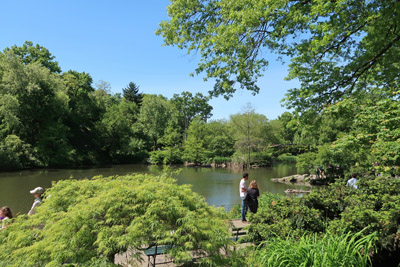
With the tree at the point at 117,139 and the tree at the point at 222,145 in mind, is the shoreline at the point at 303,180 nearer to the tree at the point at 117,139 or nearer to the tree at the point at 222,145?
the tree at the point at 222,145

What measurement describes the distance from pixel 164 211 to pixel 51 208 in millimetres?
1433

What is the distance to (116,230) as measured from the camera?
2.46 metres

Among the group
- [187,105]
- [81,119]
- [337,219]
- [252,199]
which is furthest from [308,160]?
[187,105]

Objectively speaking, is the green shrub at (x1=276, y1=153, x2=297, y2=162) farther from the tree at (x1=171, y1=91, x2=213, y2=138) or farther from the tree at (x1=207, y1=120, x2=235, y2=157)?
the tree at (x1=171, y1=91, x2=213, y2=138)

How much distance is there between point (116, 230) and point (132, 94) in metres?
65.1

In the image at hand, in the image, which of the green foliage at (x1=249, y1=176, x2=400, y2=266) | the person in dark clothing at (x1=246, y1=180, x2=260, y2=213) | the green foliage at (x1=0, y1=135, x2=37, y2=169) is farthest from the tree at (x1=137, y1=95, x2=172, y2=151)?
the green foliage at (x1=249, y1=176, x2=400, y2=266)

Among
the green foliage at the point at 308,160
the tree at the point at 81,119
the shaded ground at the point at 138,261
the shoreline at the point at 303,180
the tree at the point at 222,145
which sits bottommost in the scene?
the shoreline at the point at 303,180

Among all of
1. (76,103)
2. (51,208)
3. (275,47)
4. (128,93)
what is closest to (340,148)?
(275,47)

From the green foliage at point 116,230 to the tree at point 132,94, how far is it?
62.4 m

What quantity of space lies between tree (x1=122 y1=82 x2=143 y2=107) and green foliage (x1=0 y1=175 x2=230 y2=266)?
62.4 meters

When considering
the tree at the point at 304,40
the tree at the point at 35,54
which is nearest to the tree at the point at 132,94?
the tree at the point at 35,54

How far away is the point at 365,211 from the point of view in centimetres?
363

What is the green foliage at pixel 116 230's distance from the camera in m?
2.42

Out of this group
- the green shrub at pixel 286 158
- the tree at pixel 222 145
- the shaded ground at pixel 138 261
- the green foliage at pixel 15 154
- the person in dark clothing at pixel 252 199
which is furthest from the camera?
the green shrub at pixel 286 158
